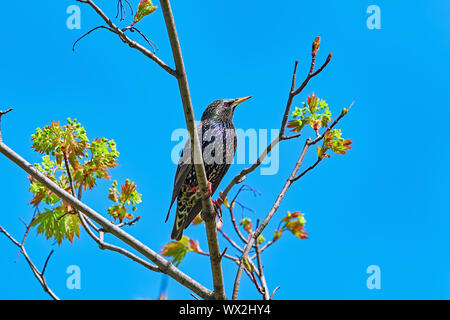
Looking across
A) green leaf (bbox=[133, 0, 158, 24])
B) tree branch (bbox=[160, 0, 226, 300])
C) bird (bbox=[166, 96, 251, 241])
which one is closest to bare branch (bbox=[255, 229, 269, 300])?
tree branch (bbox=[160, 0, 226, 300])

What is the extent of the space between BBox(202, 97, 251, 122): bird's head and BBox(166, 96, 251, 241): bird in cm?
4

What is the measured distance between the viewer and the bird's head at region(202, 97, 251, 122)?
16.0ft

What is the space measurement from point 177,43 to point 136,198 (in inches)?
57.0

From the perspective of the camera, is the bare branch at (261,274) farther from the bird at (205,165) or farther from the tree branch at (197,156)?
the bird at (205,165)

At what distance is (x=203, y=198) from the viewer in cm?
318

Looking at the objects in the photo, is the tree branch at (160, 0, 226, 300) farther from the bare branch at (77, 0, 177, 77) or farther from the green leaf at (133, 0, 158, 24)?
the green leaf at (133, 0, 158, 24)

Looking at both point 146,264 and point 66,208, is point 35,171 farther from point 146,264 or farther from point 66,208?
point 146,264

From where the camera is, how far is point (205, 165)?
4578 mm

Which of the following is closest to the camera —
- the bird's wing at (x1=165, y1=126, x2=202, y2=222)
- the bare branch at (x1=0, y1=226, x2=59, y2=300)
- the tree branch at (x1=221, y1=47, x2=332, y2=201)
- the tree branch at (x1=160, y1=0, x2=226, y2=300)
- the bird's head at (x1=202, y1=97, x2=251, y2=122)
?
the tree branch at (x1=160, y1=0, x2=226, y2=300)

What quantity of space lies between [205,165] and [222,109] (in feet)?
2.30

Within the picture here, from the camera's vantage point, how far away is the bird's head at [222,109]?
489 centimetres

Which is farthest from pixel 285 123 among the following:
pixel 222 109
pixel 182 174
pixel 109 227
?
pixel 222 109

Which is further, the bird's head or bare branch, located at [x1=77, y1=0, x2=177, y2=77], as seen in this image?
the bird's head

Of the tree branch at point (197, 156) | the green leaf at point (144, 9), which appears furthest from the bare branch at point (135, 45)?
the green leaf at point (144, 9)
